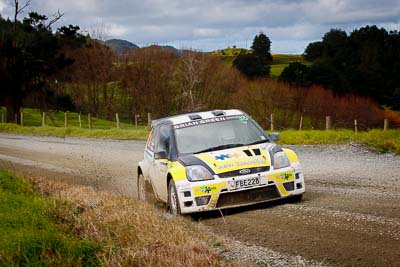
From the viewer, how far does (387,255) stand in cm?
614

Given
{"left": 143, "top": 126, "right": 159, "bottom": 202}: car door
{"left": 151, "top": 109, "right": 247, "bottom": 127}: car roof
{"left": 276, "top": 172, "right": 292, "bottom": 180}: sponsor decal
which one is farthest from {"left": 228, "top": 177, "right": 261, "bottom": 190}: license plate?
{"left": 143, "top": 126, "right": 159, "bottom": 202}: car door

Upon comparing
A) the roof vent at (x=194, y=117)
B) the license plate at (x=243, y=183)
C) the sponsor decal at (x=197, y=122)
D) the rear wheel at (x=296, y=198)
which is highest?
the roof vent at (x=194, y=117)

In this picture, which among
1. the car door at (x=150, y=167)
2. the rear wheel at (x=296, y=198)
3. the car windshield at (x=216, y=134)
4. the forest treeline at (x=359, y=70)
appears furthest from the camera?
the forest treeline at (x=359, y=70)

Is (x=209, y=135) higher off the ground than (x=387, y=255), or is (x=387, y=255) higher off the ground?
(x=209, y=135)

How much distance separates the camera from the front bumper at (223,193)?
9.24m

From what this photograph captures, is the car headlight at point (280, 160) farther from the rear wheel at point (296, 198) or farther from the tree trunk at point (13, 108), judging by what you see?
the tree trunk at point (13, 108)

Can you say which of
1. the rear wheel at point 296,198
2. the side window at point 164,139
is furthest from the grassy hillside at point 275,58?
the rear wheel at point 296,198

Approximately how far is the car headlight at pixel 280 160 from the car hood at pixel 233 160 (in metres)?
0.13

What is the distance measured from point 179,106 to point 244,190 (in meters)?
64.4

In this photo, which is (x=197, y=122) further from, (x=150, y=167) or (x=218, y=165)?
(x=218, y=165)

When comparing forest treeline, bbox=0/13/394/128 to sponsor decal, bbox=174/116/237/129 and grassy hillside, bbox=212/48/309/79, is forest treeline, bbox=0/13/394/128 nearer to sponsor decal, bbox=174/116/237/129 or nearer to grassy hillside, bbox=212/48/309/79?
→ grassy hillside, bbox=212/48/309/79

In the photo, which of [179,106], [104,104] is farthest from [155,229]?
[104,104]

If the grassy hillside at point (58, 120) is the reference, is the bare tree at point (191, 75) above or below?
above

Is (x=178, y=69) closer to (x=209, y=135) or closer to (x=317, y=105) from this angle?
(x=317, y=105)
